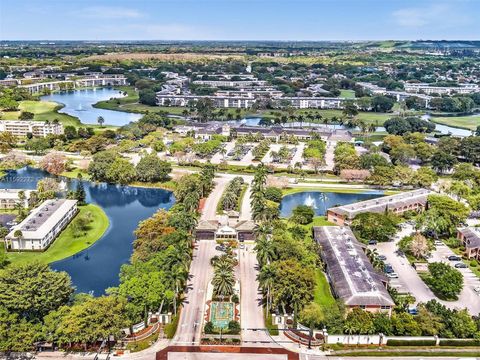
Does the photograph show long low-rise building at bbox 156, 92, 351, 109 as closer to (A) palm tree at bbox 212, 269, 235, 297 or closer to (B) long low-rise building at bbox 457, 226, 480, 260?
(B) long low-rise building at bbox 457, 226, 480, 260

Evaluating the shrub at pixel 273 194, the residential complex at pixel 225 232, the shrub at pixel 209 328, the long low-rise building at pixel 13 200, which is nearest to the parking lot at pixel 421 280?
the residential complex at pixel 225 232

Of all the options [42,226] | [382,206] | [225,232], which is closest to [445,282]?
[382,206]

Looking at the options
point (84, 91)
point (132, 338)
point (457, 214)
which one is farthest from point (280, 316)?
point (84, 91)

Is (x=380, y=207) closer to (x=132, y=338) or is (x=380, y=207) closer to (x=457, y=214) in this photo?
(x=457, y=214)

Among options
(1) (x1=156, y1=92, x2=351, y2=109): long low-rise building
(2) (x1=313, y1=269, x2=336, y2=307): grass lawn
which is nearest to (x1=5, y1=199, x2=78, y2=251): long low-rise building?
(2) (x1=313, y1=269, x2=336, y2=307): grass lawn

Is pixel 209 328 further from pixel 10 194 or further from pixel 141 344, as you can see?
pixel 10 194

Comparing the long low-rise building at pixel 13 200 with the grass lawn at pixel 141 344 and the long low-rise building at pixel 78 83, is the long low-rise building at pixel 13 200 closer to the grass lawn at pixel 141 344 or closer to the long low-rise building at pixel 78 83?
the grass lawn at pixel 141 344
